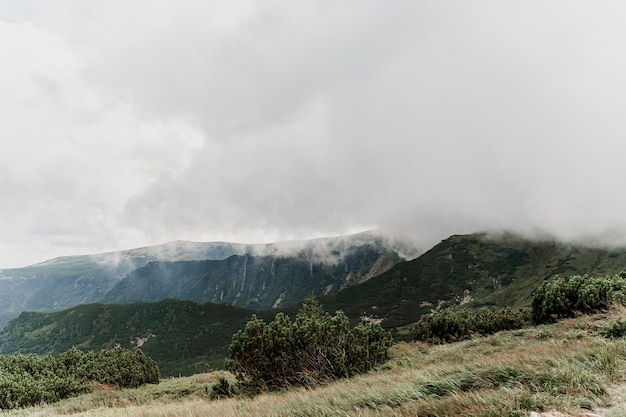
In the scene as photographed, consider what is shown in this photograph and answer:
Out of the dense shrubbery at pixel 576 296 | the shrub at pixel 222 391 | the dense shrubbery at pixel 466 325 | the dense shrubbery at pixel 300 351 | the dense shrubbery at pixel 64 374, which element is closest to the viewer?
the dense shrubbery at pixel 300 351

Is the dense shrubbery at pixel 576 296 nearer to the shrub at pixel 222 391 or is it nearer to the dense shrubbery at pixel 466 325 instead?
the dense shrubbery at pixel 466 325

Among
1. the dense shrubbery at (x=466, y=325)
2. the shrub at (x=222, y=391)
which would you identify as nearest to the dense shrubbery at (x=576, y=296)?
the dense shrubbery at (x=466, y=325)

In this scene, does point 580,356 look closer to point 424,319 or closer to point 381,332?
point 381,332

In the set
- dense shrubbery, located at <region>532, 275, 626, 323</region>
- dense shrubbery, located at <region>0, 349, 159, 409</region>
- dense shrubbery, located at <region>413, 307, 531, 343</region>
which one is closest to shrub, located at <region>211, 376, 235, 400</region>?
dense shrubbery, located at <region>0, 349, 159, 409</region>

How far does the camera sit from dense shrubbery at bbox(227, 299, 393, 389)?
765 inches

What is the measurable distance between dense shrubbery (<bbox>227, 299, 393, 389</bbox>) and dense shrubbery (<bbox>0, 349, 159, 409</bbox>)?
42.6 ft

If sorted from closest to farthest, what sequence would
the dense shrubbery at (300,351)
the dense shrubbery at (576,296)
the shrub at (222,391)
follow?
the dense shrubbery at (300,351) → the shrub at (222,391) → the dense shrubbery at (576,296)

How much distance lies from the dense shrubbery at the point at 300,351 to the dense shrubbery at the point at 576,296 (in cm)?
1438

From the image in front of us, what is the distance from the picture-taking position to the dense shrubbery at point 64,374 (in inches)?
849

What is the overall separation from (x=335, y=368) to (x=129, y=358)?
2605 centimetres

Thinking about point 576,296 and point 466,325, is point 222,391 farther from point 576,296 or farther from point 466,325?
point 576,296

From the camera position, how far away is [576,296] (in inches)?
1014

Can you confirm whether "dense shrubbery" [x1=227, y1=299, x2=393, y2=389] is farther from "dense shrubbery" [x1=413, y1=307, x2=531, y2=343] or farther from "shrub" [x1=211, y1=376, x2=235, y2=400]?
"dense shrubbery" [x1=413, y1=307, x2=531, y2=343]

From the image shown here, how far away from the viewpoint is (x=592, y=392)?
22.2ft
